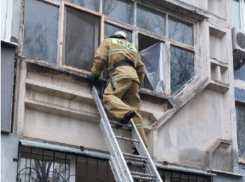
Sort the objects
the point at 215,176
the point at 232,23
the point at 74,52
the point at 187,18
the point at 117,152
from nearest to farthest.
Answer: the point at 117,152 → the point at 74,52 → the point at 215,176 → the point at 187,18 → the point at 232,23

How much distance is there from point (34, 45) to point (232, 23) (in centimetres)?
438

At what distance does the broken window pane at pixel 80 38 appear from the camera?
7812 mm

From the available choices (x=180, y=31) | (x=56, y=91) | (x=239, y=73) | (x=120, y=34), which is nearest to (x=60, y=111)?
(x=56, y=91)

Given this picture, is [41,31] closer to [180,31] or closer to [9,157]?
[9,157]

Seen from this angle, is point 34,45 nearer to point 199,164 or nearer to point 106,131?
point 106,131

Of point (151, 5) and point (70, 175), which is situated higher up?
point (151, 5)

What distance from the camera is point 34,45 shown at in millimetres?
7480

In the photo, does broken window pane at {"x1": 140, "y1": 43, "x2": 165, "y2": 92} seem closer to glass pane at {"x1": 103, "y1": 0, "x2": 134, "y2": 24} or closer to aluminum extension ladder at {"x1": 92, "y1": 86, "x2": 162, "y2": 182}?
glass pane at {"x1": 103, "y1": 0, "x2": 134, "y2": 24}

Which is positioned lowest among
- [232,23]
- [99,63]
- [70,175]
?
[70,175]

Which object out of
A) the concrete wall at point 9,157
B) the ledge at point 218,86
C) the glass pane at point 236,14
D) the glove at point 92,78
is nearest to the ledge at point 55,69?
the glove at point 92,78

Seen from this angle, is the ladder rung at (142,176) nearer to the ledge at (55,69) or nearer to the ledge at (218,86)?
the ledge at (55,69)

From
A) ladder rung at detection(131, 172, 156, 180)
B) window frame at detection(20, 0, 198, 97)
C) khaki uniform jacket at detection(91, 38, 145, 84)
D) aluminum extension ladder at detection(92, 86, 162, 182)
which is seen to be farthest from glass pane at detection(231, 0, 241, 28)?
ladder rung at detection(131, 172, 156, 180)

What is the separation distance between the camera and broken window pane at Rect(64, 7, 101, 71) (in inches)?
308

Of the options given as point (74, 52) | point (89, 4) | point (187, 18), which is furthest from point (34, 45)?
point (187, 18)
